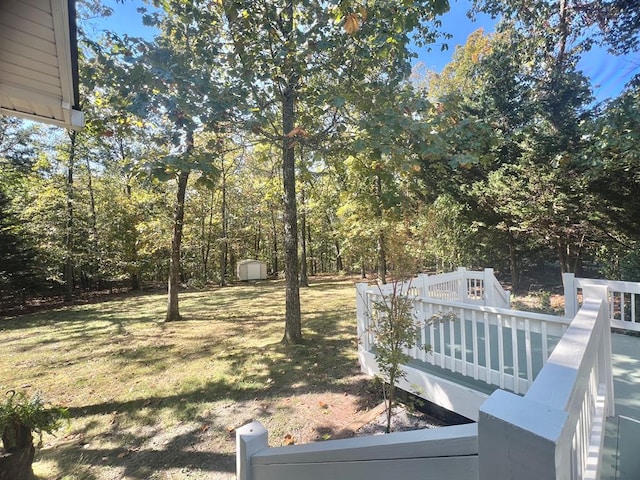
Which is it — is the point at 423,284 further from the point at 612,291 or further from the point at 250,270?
the point at 250,270

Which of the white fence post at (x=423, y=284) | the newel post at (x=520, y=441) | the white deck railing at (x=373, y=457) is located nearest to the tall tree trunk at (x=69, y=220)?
the white fence post at (x=423, y=284)

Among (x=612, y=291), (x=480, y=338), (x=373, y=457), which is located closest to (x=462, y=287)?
(x=480, y=338)

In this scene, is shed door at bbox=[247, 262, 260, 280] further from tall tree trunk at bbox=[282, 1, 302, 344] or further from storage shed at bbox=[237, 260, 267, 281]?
tall tree trunk at bbox=[282, 1, 302, 344]

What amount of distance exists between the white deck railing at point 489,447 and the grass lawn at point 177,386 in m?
1.73

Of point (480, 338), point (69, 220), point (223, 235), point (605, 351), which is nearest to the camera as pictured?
point (605, 351)

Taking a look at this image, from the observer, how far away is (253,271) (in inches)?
675

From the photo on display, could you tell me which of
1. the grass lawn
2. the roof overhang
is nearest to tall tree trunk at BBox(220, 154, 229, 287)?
the grass lawn

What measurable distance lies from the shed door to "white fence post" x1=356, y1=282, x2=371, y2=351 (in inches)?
536

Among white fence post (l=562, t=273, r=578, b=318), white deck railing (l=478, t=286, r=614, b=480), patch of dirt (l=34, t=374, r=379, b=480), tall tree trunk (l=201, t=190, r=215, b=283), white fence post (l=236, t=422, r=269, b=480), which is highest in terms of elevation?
tall tree trunk (l=201, t=190, r=215, b=283)

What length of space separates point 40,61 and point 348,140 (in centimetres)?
355

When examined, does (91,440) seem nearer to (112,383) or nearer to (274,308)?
(112,383)

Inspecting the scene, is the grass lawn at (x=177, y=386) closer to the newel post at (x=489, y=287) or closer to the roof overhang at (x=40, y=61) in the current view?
the newel post at (x=489, y=287)

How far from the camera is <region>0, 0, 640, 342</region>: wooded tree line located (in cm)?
379

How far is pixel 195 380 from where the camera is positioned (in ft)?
13.9
